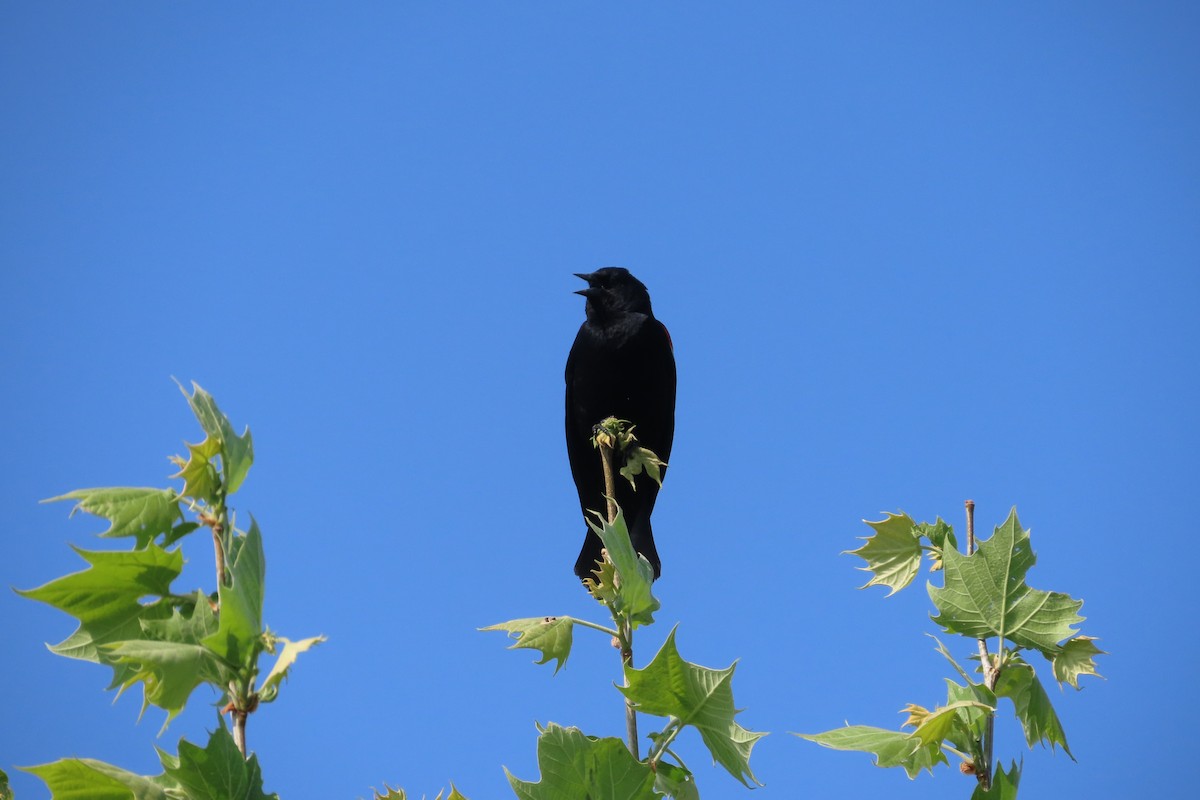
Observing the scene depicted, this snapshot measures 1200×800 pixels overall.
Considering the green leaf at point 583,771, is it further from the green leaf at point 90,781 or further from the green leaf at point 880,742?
the green leaf at point 90,781

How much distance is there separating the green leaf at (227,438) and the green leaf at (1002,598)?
33.6 inches

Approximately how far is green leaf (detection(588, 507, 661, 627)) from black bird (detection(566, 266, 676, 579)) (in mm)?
4682

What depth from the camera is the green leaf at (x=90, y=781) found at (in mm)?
1108

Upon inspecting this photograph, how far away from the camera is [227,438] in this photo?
1.18 meters

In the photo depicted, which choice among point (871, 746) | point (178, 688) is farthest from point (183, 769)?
point (871, 746)

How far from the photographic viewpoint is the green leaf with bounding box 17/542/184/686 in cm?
115

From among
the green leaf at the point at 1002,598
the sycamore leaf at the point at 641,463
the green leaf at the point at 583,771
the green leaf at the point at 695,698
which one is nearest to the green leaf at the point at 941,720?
the green leaf at the point at 1002,598

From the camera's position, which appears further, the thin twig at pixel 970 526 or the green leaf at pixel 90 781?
the thin twig at pixel 970 526

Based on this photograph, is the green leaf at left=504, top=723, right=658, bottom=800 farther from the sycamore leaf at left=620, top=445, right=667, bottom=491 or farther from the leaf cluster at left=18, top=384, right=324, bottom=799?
the sycamore leaf at left=620, top=445, right=667, bottom=491

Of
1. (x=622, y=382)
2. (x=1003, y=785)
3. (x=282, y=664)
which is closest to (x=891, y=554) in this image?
(x=1003, y=785)

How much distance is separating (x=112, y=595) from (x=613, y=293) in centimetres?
562

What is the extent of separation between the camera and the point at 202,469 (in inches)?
46.7

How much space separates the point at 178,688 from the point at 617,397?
5.32 metres

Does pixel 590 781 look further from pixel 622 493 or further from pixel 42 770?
pixel 622 493
